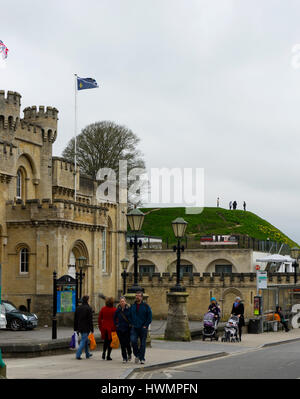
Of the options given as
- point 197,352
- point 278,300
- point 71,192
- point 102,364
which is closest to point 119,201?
point 71,192

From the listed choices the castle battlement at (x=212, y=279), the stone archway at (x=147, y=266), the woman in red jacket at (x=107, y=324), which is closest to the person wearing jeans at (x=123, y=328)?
the woman in red jacket at (x=107, y=324)

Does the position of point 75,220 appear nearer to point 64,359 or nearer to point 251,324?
point 251,324

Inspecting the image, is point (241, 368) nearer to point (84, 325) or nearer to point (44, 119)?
point (84, 325)

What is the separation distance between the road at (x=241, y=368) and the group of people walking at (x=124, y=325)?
1.17 meters

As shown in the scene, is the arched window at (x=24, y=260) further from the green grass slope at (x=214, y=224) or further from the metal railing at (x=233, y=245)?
the green grass slope at (x=214, y=224)

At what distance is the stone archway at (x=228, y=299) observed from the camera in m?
50.6

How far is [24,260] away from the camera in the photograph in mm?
41625

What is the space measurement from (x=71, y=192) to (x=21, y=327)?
1712 cm

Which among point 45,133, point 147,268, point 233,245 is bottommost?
point 147,268

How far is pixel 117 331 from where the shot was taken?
19.5 metres

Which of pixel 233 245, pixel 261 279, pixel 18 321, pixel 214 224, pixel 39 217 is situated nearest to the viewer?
pixel 261 279

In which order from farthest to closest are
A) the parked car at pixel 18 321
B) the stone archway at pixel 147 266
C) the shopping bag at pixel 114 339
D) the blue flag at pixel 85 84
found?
the stone archway at pixel 147 266, the blue flag at pixel 85 84, the parked car at pixel 18 321, the shopping bag at pixel 114 339

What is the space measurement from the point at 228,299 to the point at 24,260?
1605 centimetres

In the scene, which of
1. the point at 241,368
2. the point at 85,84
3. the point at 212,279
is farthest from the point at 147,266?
the point at 241,368
